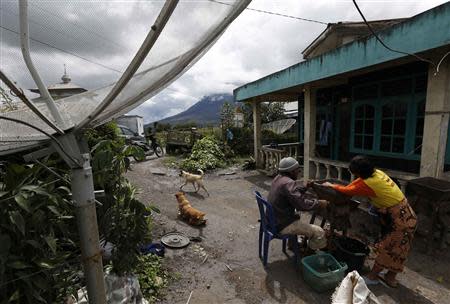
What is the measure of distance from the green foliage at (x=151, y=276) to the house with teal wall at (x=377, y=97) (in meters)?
4.08

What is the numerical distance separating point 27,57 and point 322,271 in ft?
12.1

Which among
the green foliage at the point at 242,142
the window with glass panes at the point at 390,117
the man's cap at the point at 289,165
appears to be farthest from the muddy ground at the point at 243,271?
the green foliage at the point at 242,142

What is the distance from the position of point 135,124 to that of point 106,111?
738 inches

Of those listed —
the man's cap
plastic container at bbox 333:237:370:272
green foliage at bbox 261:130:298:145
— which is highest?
the man's cap

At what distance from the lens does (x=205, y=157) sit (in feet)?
35.9

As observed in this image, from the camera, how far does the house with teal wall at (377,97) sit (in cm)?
370

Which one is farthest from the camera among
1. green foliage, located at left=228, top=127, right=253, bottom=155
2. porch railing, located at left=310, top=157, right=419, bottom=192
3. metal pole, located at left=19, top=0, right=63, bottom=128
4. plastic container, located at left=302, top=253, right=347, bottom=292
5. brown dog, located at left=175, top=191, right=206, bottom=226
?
green foliage, located at left=228, top=127, right=253, bottom=155

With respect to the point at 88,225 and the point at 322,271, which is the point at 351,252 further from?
the point at 88,225

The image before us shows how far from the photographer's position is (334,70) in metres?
5.16

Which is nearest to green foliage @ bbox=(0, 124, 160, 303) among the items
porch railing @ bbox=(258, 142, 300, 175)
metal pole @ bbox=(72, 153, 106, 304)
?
metal pole @ bbox=(72, 153, 106, 304)

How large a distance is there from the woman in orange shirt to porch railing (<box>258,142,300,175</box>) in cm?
520

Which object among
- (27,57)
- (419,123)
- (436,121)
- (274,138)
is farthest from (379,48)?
(274,138)

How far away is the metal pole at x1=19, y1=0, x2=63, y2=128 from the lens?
1.23 meters

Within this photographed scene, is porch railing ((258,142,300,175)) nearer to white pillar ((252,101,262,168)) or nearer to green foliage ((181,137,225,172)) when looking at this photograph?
white pillar ((252,101,262,168))
